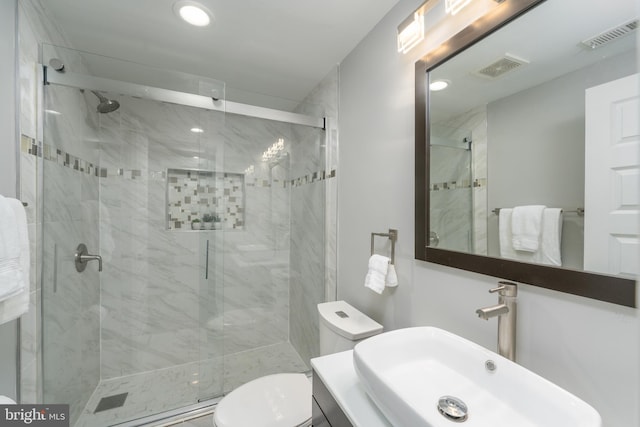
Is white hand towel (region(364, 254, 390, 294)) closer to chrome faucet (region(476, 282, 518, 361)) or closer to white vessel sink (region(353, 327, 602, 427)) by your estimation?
white vessel sink (region(353, 327, 602, 427))

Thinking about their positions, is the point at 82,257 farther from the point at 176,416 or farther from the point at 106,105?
the point at 176,416

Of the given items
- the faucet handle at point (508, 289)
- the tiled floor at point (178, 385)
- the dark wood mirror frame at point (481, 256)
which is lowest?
the tiled floor at point (178, 385)

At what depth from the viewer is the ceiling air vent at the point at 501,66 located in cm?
84

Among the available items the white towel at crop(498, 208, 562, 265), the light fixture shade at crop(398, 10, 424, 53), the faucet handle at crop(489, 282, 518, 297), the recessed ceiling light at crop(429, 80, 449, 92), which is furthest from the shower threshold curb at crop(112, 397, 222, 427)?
the light fixture shade at crop(398, 10, 424, 53)

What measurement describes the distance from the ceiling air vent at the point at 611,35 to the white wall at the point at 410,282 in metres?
0.49

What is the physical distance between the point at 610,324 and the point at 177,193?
2.31 m

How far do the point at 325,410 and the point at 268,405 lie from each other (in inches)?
22.0

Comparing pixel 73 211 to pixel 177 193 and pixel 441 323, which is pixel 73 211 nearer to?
pixel 177 193

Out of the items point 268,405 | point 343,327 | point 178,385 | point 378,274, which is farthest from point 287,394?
point 178,385

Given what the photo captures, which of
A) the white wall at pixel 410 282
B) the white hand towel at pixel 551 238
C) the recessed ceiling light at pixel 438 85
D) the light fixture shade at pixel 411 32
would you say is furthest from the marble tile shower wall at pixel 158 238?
the white hand towel at pixel 551 238

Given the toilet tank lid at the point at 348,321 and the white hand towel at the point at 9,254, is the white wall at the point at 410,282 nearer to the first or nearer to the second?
the toilet tank lid at the point at 348,321

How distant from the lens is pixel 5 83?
1.08m

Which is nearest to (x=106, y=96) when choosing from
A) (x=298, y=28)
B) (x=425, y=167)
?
(x=298, y=28)

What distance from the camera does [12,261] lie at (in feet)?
3.05
